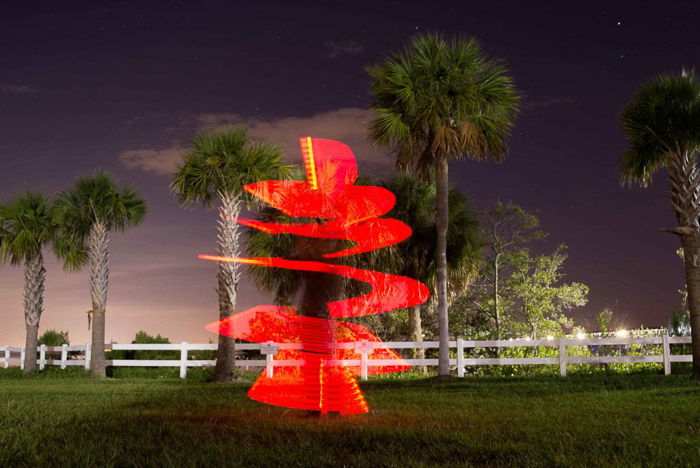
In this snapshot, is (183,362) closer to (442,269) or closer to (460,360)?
(460,360)

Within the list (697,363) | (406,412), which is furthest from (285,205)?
(697,363)

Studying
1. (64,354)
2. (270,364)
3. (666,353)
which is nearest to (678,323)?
(666,353)

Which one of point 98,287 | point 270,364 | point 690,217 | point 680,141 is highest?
point 680,141

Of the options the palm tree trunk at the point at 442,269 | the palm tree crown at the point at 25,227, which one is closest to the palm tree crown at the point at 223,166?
the palm tree trunk at the point at 442,269

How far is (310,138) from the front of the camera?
9.77 m

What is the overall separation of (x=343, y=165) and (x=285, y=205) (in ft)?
4.27

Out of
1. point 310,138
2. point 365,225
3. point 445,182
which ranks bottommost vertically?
→ point 365,225

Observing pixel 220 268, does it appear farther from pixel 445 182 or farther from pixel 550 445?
pixel 550 445

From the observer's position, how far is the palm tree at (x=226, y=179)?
23.1 meters

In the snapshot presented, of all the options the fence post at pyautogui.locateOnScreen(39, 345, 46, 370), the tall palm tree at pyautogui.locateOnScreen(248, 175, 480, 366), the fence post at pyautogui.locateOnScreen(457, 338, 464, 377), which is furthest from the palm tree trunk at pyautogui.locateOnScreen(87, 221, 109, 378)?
the fence post at pyautogui.locateOnScreen(457, 338, 464, 377)

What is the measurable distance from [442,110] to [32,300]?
1894cm

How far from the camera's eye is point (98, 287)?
2711 cm

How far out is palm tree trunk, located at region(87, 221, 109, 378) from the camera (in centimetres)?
2680

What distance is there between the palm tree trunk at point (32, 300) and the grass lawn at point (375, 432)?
16385mm
